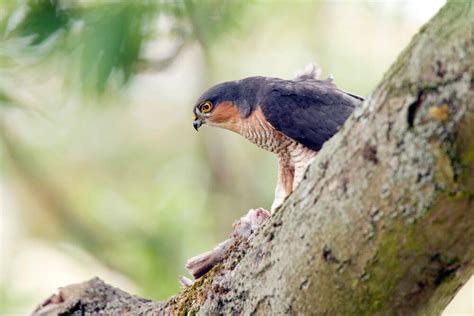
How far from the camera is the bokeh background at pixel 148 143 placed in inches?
205

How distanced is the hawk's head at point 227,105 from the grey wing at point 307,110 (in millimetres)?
185

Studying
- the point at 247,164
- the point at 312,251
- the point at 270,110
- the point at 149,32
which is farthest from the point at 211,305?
the point at 247,164

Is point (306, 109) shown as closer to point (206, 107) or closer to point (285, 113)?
point (285, 113)

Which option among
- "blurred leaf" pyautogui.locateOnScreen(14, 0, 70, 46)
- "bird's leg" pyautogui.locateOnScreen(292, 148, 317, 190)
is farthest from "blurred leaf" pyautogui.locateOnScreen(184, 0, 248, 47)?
"bird's leg" pyautogui.locateOnScreen(292, 148, 317, 190)

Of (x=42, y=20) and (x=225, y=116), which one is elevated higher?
(x=42, y=20)

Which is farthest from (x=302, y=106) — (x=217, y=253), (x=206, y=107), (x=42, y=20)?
(x=42, y=20)

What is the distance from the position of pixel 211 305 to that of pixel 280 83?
5.05 ft

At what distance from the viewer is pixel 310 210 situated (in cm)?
179

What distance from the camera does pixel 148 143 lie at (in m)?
7.38

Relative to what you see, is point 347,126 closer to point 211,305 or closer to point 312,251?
point 312,251

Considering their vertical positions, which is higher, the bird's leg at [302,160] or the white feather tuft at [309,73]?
the white feather tuft at [309,73]

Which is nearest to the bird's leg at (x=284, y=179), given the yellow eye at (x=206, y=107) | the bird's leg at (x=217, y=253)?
the yellow eye at (x=206, y=107)

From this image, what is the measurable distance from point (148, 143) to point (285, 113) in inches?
164

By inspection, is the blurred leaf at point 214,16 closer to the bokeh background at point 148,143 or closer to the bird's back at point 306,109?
the bokeh background at point 148,143
